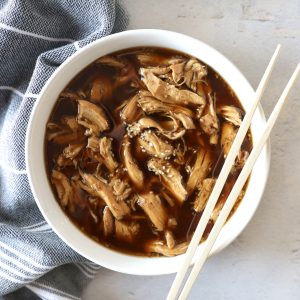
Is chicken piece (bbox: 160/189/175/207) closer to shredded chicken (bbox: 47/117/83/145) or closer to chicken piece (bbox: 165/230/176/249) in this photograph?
chicken piece (bbox: 165/230/176/249)

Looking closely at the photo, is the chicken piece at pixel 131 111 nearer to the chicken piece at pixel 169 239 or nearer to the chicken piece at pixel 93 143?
the chicken piece at pixel 93 143

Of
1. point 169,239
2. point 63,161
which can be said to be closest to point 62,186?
point 63,161

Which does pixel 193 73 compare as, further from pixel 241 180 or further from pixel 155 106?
pixel 241 180

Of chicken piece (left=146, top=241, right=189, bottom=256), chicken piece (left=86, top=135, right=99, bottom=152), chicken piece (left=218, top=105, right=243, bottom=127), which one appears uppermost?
chicken piece (left=218, top=105, right=243, bottom=127)

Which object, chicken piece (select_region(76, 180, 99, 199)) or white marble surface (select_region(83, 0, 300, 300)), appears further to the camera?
white marble surface (select_region(83, 0, 300, 300))

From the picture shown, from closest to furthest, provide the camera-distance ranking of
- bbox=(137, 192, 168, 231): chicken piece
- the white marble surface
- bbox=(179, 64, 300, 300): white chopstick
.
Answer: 1. bbox=(179, 64, 300, 300): white chopstick
2. bbox=(137, 192, 168, 231): chicken piece
3. the white marble surface

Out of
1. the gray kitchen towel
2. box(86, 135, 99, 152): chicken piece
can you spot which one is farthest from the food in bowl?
Result: the gray kitchen towel

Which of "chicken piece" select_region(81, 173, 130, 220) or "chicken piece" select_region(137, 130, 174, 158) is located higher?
"chicken piece" select_region(137, 130, 174, 158)

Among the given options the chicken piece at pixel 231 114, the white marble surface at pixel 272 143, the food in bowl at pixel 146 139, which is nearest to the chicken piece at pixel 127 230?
the food in bowl at pixel 146 139
